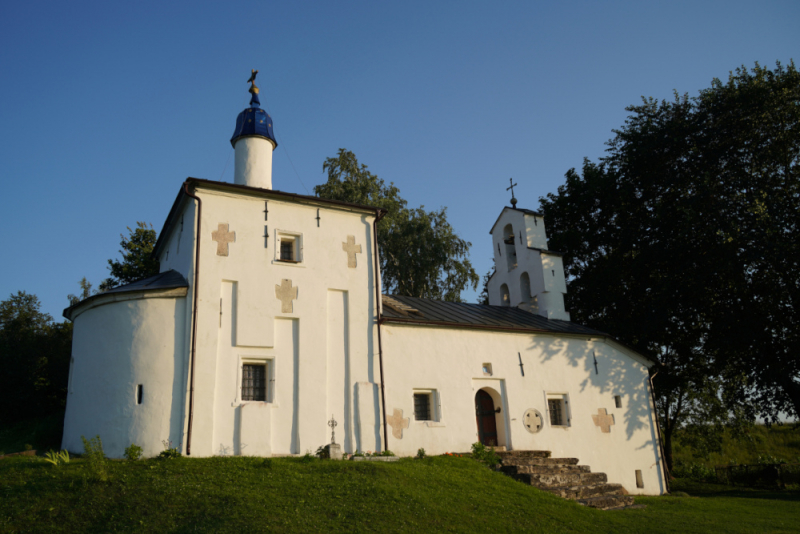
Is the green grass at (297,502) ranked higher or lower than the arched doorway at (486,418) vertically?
lower

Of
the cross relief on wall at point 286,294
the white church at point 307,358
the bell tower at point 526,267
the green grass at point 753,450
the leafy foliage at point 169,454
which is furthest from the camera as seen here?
the green grass at point 753,450

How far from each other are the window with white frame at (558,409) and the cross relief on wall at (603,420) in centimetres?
97

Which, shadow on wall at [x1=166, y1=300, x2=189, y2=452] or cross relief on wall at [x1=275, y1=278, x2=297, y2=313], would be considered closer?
shadow on wall at [x1=166, y1=300, x2=189, y2=452]

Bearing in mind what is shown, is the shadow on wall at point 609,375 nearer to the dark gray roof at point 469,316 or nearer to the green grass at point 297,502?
the dark gray roof at point 469,316

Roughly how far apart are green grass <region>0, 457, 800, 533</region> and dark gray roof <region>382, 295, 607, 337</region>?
14.6 feet

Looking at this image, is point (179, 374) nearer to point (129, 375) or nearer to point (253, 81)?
point (129, 375)

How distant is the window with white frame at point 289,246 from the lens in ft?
48.3

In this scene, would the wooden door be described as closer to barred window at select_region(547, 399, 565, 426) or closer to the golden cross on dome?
barred window at select_region(547, 399, 565, 426)

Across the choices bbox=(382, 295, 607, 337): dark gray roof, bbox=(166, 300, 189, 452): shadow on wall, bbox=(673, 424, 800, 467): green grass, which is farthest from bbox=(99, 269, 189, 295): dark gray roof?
bbox=(673, 424, 800, 467): green grass

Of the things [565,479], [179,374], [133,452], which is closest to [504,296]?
[565,479]

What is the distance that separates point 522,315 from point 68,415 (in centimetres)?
1378

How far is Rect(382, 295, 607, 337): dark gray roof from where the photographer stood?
16.2 m

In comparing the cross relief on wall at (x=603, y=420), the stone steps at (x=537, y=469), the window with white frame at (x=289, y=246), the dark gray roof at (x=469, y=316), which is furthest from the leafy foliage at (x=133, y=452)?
the cross relief on wall at (x=603, y=420)

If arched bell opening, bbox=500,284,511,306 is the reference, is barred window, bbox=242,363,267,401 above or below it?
below
